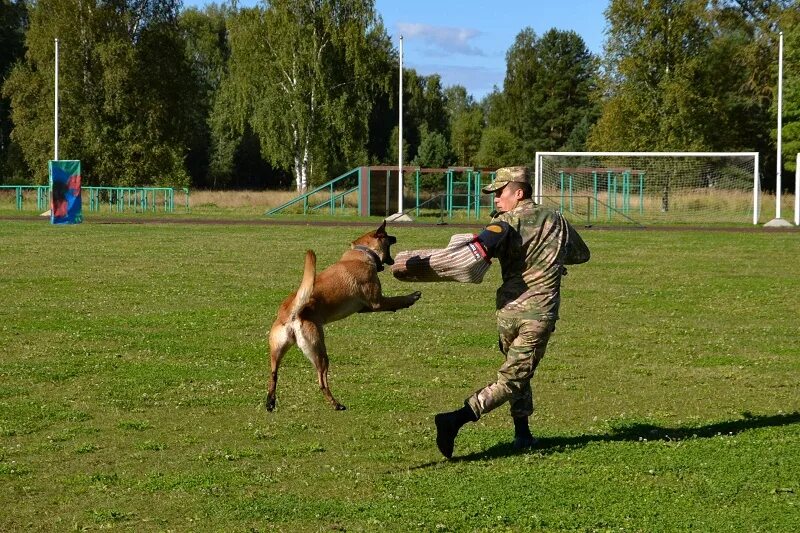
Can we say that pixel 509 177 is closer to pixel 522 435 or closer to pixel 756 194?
pixel 522 435

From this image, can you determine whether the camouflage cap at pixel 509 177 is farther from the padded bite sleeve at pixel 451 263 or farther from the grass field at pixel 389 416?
the grass field at pixel 389 416

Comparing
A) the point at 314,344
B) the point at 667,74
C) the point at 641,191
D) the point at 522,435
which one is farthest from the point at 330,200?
the point at 314,344

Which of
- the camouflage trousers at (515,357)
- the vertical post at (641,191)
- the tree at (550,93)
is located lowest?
the camouflage trousers at (515,357)

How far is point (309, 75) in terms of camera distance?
65.2 m

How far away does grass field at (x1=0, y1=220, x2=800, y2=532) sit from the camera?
Result: 6.24m

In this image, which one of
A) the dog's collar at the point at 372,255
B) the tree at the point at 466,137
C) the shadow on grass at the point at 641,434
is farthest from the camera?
the tree at the point at 466,137

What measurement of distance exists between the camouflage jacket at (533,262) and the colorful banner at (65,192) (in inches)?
1346

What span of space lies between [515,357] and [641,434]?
1.71 meters

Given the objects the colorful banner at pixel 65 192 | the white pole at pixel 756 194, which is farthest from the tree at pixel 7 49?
the white pole at pixel 756 194

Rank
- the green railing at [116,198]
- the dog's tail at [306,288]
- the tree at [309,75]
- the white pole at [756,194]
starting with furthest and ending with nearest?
the tree at [309,75]
the green railing at [116,198]
the white pole at [756,194]
the dog's tail at [306,288]

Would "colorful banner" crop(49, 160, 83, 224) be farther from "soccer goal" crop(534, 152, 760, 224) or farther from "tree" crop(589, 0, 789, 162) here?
"tree" crop(589, 0, 789, 162)

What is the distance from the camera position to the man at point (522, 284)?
7.07m

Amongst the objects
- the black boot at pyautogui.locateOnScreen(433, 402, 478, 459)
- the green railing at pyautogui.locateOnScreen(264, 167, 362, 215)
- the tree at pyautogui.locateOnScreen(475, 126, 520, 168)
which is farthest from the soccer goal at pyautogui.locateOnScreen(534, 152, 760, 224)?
the tree at pyautogui.locateOnScreen(475, 126, 520, 168)

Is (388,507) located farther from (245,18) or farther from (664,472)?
(245,18)
